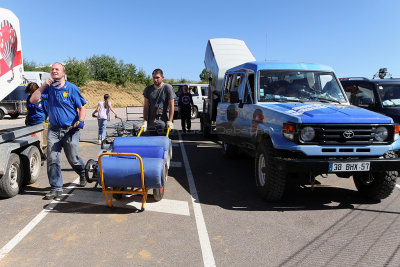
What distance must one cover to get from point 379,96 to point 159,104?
5068mm

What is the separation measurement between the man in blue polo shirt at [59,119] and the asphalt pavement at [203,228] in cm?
55

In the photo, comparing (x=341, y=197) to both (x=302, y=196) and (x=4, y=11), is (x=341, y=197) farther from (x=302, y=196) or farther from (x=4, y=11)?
(x=4, y=11)

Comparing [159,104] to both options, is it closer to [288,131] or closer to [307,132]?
[288,131]

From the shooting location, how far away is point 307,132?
4.47 meters

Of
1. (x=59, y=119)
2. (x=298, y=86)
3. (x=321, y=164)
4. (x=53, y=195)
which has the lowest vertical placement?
(x=53, y=195)

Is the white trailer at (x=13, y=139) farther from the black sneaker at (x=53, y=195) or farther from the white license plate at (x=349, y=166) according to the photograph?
the white license plate at (x=349, y=166)

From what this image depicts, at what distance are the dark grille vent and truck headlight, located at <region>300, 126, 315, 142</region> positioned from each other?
5 cm

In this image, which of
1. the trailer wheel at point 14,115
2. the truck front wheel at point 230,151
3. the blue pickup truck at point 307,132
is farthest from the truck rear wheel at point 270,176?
the trailer wheel at point 14,115

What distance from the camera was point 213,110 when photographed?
10359 mm

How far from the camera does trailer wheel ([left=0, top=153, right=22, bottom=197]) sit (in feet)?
16.2

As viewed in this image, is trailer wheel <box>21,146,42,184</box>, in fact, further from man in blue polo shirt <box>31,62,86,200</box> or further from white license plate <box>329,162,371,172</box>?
white license plate <box>329,162,371,172</box>

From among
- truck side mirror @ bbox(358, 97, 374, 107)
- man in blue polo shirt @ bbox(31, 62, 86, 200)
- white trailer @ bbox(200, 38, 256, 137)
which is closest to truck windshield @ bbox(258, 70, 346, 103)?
truck side mirror @ bbox(358, 97, 374, 107)

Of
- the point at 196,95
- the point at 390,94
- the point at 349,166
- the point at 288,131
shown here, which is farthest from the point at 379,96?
the point at 196,95

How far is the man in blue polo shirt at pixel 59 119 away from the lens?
5.02m
